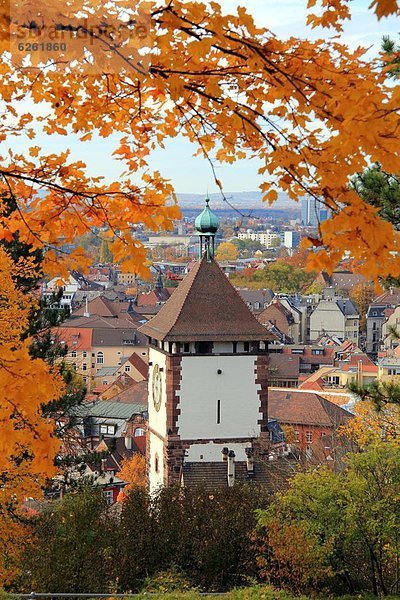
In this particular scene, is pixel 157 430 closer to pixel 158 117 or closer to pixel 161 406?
pixel 161 406

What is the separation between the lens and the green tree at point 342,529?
45.1ft

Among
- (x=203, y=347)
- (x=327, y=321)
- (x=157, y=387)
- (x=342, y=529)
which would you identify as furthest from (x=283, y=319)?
(x=342, y=529)

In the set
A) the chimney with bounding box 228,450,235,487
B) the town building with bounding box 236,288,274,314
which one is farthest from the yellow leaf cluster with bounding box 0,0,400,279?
the town building with bounding box 236,288,274,314

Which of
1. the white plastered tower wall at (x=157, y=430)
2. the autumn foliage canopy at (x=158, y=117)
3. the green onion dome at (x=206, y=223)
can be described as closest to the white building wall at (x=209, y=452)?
the white plastered tower wall at (x=157, y=430)

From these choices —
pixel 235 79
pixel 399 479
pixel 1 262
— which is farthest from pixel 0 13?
pixel 399 479

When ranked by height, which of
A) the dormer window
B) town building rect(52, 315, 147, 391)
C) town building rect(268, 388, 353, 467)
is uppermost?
the dormer window

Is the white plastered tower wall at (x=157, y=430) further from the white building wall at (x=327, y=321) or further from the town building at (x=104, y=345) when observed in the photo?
the white building wall at (x=327, y=321)

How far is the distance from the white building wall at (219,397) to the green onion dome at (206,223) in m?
3.10

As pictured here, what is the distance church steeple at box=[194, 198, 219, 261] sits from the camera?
2406 centimetres

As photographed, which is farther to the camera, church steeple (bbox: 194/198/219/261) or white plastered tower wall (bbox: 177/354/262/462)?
church steeple (bbox: 194/198/219/261)

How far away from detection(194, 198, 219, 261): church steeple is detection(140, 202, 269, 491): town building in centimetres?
66

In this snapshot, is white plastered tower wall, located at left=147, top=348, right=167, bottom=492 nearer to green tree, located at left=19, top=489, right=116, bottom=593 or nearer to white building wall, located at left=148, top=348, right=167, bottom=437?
white building wall, located at left=148, top=348, right=167, bottom=437

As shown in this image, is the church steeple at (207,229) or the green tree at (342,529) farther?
the church steeple at (207,229)

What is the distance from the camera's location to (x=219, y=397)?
23094mm
